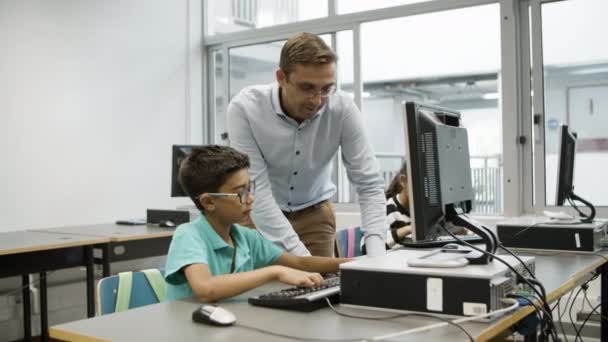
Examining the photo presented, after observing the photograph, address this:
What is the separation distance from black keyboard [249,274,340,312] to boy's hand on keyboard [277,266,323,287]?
17mm

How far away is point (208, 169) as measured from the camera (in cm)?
163

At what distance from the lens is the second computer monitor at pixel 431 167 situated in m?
1.37

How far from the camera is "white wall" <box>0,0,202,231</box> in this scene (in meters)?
3.97

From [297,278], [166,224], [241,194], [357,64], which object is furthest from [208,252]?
[357,64]

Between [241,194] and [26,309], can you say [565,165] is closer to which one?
[241,194]

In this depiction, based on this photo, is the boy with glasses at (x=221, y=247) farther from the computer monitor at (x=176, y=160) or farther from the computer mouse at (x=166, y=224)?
the computer mouse at (x=166, y=224)

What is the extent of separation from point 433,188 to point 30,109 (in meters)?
3.40

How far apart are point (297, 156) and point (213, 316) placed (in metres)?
0.93

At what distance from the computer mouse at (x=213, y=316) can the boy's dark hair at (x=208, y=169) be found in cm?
47

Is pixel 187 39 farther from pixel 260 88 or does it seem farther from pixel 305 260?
pixel 305 260

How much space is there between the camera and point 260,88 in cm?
203

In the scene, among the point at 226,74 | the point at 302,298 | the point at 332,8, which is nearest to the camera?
the point at 302,298

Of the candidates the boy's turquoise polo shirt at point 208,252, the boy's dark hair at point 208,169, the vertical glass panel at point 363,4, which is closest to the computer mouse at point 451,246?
the boy's turquoise polo shirt at point 208,252

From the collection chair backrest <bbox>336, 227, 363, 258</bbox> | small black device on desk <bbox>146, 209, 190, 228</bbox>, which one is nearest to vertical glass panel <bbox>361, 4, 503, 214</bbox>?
chair backrest <bbox>336, 227, 363, 258</bbox>
